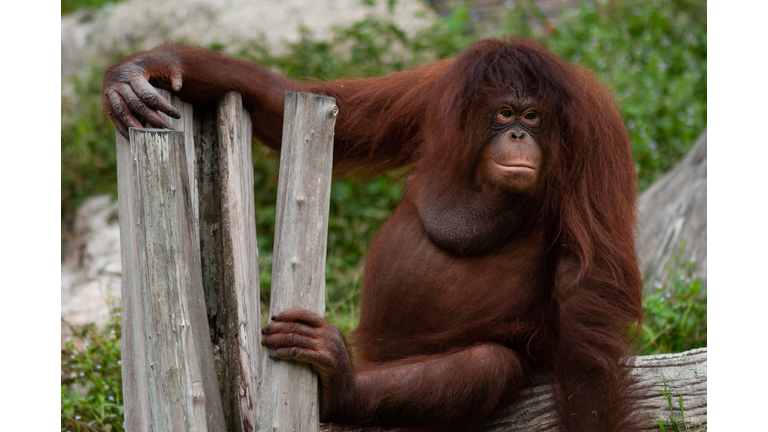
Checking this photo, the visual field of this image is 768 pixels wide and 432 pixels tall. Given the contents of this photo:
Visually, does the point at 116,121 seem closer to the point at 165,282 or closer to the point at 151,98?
the point at 151,98

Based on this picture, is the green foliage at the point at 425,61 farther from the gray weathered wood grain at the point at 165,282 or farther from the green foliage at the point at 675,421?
the gray weathered wood grain at the point at 165,282

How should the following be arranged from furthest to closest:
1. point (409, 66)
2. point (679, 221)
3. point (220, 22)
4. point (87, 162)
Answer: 1. point (220, 22)
2. point (409, 66)
3. point (87, 162)
4. point (679, 221)

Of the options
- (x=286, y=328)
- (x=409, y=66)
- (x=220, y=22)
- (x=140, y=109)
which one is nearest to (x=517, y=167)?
(x=286, y=328)

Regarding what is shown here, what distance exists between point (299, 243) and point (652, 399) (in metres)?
1.59

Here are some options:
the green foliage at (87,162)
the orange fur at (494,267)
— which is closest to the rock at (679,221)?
the orange fur at (494,267)

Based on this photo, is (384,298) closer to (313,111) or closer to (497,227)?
(497,227)

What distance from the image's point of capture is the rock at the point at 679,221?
4.13 metres

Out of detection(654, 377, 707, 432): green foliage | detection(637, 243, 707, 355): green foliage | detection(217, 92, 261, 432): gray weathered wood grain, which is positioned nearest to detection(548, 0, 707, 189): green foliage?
detection(637, 243, 707, 355): green foliage

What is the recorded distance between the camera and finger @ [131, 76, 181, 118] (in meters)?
2.40

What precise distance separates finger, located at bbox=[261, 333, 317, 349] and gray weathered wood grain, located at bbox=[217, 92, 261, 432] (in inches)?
20.1

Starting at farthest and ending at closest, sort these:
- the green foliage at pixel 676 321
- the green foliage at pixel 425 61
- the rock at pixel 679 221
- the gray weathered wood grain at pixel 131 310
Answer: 1. the green foliage at pixel 425 61
2. the rock at pixel 679 221
3. the green foliage at pixel 676 321
4. the gray weathered wood grain at pixel 131 310

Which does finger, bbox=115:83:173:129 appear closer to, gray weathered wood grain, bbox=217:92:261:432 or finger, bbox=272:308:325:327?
gray weathered wood grain, bbox=217:92:261:432

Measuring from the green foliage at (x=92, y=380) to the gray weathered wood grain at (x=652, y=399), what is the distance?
1031 millimetres

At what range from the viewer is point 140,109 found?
2434 mm
